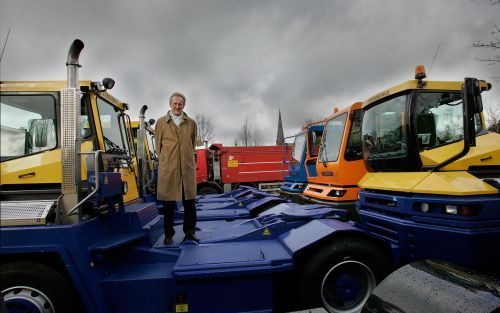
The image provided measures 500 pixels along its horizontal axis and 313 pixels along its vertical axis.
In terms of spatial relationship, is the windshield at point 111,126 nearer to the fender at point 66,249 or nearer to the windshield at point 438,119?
the fender at point 66,249

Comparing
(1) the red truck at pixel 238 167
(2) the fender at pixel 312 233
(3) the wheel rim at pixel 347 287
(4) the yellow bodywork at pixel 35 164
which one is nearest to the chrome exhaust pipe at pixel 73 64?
(4) the yellow bodywork at pixel 35 164

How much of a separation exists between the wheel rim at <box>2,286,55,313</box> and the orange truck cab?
4797 mm

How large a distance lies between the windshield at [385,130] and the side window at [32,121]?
389 centimetres

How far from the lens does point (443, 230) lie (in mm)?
2867

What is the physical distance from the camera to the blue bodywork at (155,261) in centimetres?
257

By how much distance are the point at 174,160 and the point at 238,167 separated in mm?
10404

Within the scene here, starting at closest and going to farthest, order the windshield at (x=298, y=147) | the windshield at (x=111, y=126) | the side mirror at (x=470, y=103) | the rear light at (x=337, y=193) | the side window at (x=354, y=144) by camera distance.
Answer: the side mirror at (x=470, y=103)
the windshield at (x=111, y=126)
the rear light at (x=337, y=193)
the side window at (x=354, y=144)
the windshield at (x=298, y=147)

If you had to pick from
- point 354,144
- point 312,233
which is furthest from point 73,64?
point 354,144

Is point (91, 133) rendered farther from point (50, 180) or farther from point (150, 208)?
point (150, 208)

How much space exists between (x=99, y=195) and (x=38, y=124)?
0.93m

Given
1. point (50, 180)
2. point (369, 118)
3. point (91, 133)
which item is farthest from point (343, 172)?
point (50, 180)

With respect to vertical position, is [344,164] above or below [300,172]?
above

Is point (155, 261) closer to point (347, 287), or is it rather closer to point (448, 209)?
point (347, 287)

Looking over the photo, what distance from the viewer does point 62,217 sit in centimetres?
273
